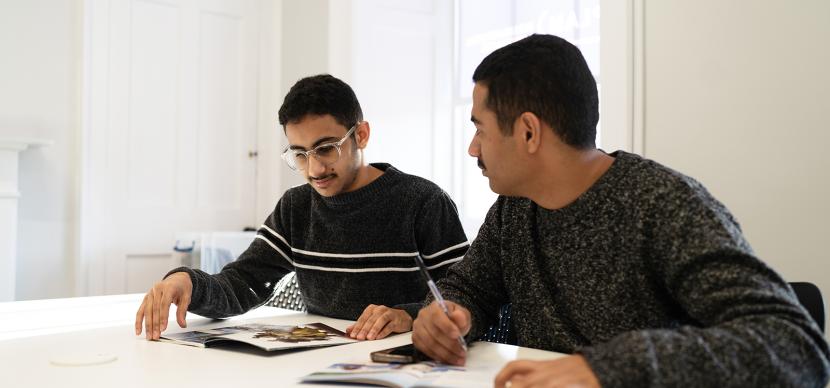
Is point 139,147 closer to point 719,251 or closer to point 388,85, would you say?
point 388,85

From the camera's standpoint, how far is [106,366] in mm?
1151

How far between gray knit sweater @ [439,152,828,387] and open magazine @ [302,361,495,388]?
19 centimetres

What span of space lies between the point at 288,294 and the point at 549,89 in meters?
1.10

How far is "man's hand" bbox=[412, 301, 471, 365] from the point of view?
1143 mm

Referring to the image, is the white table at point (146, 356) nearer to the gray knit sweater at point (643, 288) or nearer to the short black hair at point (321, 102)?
the gray knit sweater at point (643, 288)

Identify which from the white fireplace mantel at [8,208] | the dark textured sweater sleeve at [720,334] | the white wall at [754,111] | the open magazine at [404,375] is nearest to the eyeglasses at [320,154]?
the open magazine at [404,375]

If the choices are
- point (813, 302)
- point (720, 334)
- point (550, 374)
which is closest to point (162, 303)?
point (550, 374)

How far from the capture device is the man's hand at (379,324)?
1.38m

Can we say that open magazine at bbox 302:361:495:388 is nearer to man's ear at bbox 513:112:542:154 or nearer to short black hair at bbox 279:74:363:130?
man's ear at bbox 513:112:542:154

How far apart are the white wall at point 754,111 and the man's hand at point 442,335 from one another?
1172 mm

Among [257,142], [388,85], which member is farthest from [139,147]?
[388,85]

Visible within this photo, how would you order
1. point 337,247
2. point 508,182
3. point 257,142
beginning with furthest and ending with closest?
point 257,142 → point 337,247 → point 508,182

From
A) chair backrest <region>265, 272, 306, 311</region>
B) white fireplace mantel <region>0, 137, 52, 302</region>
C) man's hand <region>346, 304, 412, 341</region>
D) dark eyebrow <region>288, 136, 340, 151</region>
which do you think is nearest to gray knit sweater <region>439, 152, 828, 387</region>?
man's hand <region>346, 304, 412, 341</region>

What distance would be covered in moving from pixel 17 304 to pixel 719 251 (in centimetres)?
167
